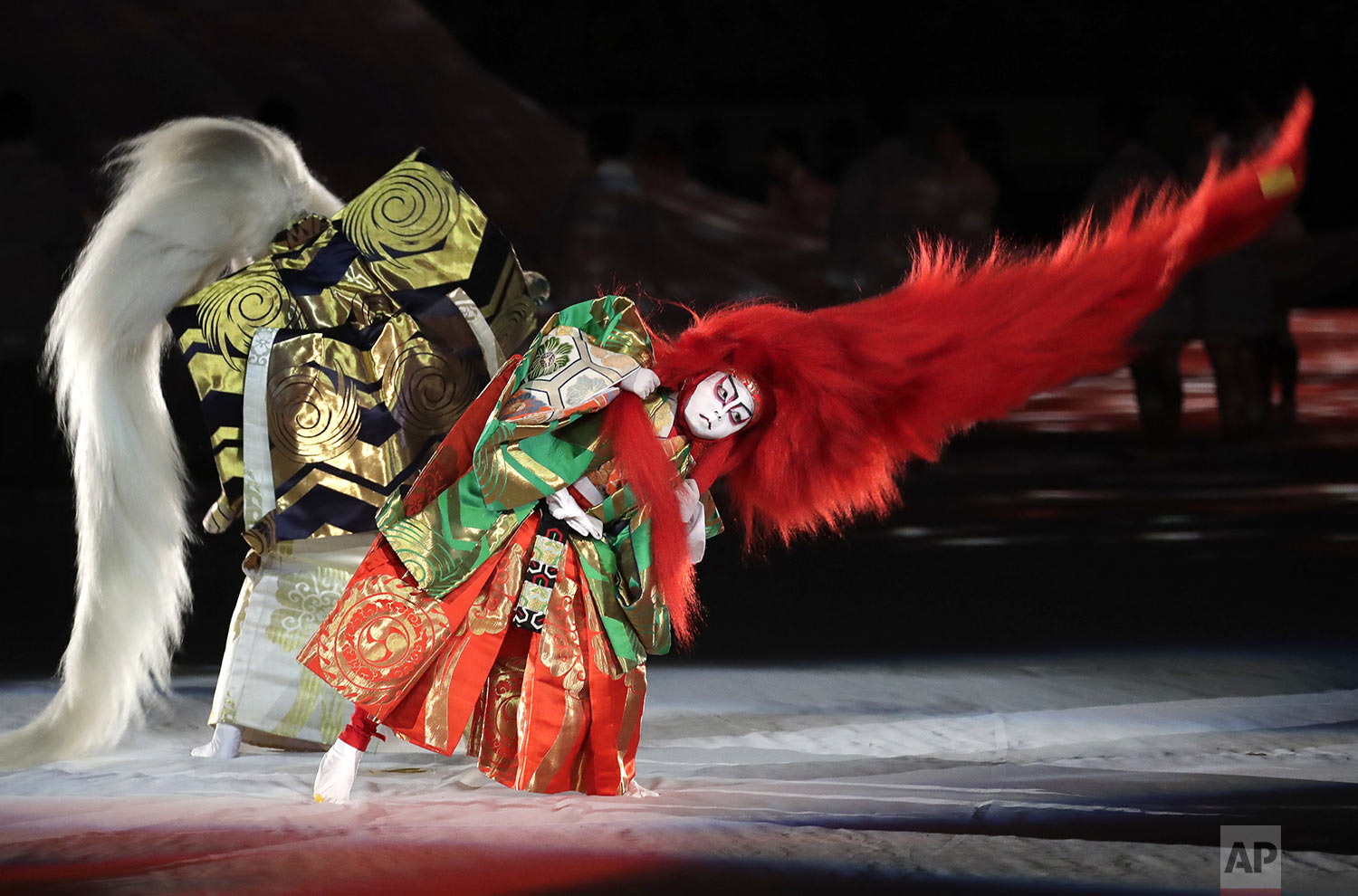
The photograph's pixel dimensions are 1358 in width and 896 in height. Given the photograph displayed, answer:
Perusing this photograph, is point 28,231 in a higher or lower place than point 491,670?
higher

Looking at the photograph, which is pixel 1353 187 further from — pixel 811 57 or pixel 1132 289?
pixel 1132 289

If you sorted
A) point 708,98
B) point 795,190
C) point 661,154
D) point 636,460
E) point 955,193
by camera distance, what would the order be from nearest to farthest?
point 636,460, point 955,193, point 661,154, point 795,190, point 708,98

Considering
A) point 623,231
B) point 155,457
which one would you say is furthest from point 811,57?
point 155,457

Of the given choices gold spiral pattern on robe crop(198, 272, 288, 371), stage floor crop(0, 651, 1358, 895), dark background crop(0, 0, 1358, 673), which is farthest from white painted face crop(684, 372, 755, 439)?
dark background crop(0, 0, 1358, 673)

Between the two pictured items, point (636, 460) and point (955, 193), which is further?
point (955, 193)

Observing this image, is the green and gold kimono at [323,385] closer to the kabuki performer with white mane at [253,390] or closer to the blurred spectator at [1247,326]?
the kabuki performer with white mane at [253,390]

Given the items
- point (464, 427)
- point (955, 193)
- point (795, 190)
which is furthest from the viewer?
point (795, 190)

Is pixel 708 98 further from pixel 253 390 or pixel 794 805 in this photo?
pixel 794 805

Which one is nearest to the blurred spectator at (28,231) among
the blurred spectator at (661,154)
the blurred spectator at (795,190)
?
the blurred spectator at (661,154)

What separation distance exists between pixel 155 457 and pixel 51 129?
4456mm

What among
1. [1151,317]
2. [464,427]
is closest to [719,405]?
[464,427]

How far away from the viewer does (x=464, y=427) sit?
7.26ft

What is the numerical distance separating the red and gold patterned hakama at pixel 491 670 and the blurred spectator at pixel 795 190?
479 cm

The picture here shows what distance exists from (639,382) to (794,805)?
0.60 m
